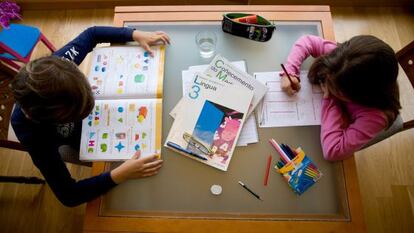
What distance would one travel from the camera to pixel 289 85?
3.28ft

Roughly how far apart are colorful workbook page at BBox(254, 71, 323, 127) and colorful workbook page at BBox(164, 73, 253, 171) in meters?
0.07

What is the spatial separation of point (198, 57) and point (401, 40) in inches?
59.8

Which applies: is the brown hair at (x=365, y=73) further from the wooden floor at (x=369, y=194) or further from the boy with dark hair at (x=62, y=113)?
the wooden floor at (x=369, y=194)

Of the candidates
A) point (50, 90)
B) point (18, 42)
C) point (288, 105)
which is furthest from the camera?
point (18, 42)

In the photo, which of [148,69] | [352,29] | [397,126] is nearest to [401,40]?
[352,29]

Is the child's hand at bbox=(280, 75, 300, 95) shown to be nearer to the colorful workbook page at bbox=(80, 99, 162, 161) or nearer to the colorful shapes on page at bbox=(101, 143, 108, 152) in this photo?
the colorful workbook page at bbox=(80, 99, 162, 161)

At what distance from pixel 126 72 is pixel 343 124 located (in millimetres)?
741

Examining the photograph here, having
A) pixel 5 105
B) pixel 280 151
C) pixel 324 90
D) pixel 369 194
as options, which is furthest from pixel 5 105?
pixel 369 194

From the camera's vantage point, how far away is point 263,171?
931 mm

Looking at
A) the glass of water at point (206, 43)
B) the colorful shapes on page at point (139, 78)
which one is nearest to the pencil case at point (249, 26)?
the glass of water at point (206, 43)

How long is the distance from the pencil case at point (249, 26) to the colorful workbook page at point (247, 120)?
4.3 inches

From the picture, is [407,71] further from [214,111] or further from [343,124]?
[214,111]

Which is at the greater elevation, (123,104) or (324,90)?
(324,90)

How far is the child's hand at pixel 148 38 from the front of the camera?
106cm
